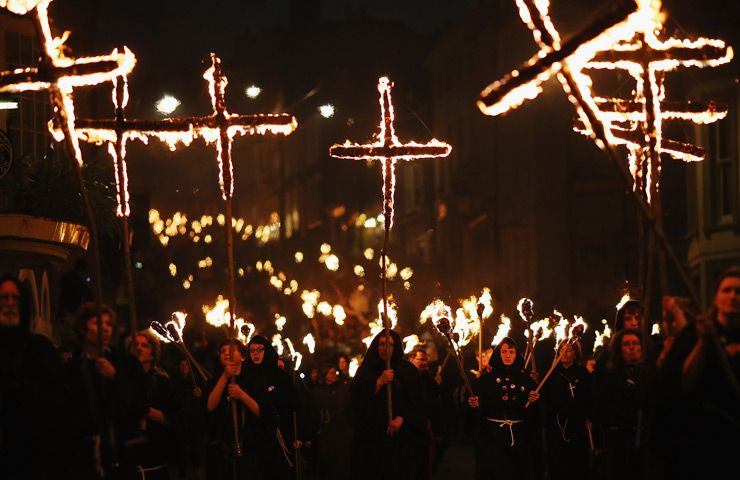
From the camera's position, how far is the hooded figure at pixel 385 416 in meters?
A: 16.2

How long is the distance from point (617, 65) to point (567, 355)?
16.0 ft

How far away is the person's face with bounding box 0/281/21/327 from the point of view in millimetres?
10219

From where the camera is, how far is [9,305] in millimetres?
10227

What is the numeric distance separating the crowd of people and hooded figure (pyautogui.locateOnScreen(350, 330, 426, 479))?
0.05 ft

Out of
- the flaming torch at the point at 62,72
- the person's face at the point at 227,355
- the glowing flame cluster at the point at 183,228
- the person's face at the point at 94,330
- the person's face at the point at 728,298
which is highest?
the flaming torch at the point at 62,72

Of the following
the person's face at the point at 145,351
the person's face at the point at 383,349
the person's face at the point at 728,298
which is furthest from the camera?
the person's face at the point at 383,349

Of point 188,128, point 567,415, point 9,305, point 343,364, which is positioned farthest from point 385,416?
point 343,364

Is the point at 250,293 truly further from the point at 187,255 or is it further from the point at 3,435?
the point at 3,435

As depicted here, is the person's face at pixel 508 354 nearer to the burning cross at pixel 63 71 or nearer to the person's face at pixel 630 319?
the person's face at pixel 630 319

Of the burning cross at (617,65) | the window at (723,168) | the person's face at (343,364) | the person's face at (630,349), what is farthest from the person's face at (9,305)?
the window at (723,168)

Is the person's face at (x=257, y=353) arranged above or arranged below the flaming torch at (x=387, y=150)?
below

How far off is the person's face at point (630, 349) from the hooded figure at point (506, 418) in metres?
2.63

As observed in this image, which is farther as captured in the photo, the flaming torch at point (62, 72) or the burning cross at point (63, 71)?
the burning cross at point (63, 71)

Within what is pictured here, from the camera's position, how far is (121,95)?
47.9ft
